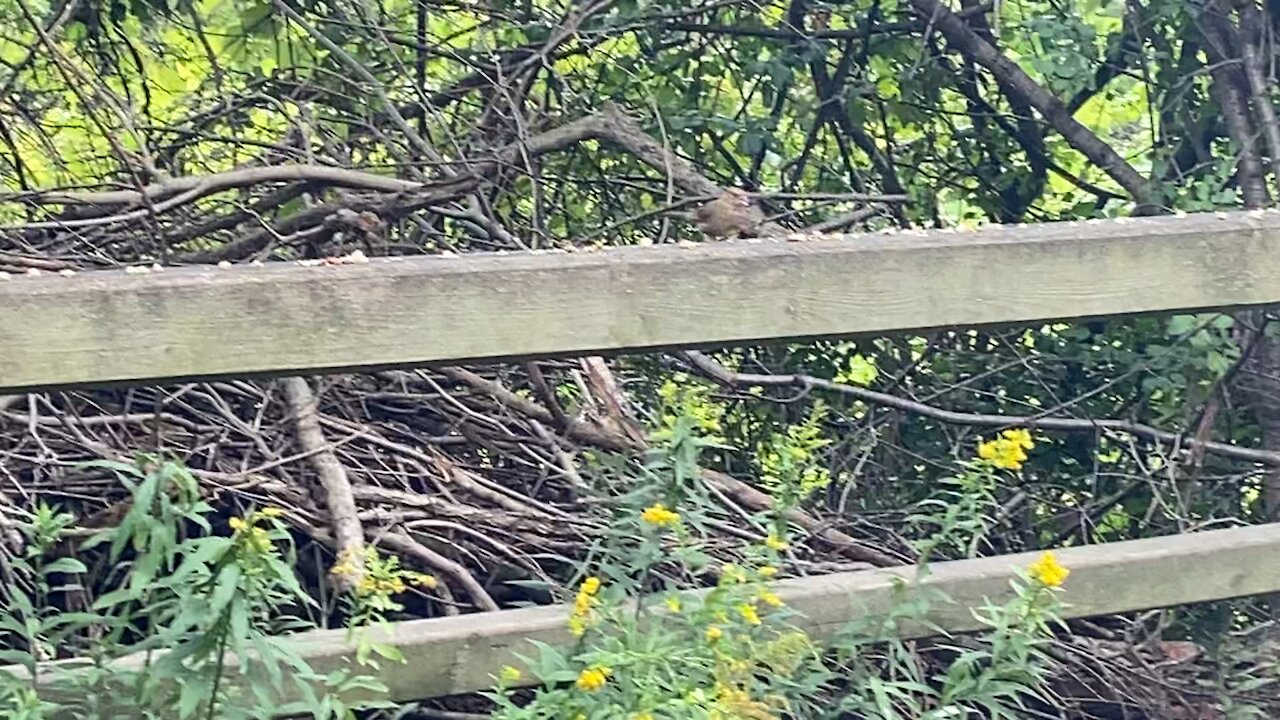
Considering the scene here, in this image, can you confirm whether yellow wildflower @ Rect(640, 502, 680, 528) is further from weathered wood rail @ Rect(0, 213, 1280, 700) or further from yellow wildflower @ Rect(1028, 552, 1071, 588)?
yellow wildflower @ Rect(1028, 552, 1071, 588)

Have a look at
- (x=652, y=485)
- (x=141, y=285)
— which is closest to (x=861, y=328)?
(x=652, y=485)

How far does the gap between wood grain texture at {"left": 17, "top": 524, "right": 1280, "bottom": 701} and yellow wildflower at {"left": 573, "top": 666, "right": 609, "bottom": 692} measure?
262mm

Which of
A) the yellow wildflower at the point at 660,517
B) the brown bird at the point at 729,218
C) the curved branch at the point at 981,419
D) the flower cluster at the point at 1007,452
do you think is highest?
the brown bird at the point at 729,218

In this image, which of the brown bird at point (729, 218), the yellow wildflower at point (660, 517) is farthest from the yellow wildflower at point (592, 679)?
the brown bird at point (729, 218)

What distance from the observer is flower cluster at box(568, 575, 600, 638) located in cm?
186

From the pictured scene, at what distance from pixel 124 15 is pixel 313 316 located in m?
2.43

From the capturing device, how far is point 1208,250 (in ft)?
6.76

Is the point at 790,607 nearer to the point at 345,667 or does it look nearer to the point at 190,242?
the point at 345,667

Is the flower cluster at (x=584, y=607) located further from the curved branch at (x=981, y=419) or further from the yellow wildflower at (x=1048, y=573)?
the curved branch at (x=981, y=419)

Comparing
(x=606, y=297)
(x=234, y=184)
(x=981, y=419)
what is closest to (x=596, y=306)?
(x=606, y=297)

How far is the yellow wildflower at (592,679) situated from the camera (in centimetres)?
176

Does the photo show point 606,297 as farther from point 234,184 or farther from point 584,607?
point 234,184

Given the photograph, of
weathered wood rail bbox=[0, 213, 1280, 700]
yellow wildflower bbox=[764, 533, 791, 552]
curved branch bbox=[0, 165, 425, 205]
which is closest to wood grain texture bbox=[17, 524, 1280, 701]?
weathered wood rail bbox=[0, 213, 1280, 700]

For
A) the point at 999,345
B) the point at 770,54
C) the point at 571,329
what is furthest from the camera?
the point at 770,54
